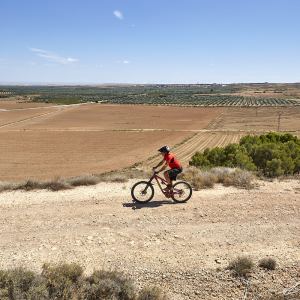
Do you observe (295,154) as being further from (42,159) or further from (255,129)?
(255,129)

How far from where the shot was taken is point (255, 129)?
6406cm

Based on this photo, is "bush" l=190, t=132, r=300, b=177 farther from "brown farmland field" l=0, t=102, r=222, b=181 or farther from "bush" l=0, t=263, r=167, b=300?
"brown farmland field" l=0, t=102, r=222, b=181

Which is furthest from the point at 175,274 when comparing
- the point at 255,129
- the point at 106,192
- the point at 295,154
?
the point at 255,129

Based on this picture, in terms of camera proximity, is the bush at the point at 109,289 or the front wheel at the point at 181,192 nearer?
the bush at the point at 109,289

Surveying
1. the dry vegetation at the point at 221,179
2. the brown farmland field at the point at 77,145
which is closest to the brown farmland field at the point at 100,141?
the brown farmland field at the point at 77,145

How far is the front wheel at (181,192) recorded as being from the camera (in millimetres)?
11016

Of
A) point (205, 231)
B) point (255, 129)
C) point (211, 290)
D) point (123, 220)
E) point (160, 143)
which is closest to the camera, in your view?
point (211, 290)

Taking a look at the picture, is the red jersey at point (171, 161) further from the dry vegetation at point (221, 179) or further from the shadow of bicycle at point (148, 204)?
the dry vegetation at point (221, 179)

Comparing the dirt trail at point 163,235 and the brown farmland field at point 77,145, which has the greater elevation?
the dirt trail at point 163,235

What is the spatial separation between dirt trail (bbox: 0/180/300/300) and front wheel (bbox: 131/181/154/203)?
1.00ft

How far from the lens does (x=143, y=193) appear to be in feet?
36.1

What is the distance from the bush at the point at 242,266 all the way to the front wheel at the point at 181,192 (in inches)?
143

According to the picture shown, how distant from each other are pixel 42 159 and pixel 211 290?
3443cm

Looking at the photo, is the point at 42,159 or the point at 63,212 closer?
the point at 63,212
